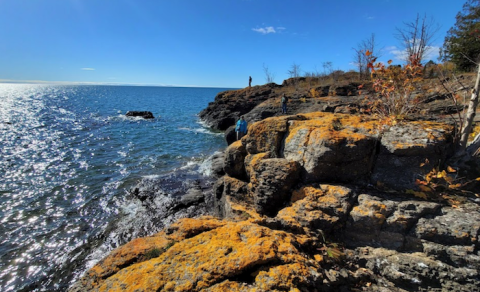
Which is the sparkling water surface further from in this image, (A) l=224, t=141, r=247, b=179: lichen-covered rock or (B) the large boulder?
(B) the large boulder

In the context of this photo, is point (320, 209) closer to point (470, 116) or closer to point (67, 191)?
point (470, 116)

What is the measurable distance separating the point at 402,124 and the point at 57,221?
579 inches

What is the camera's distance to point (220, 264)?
366 centimetres

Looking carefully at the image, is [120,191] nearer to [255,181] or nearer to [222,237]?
[255,181]

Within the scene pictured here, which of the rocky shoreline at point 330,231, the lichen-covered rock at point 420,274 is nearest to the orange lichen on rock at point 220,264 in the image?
the rocky shoreline at point 330,231

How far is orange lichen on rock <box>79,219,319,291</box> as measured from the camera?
136 inches

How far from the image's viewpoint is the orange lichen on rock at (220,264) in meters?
3.45

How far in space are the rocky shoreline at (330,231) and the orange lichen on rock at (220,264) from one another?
0.02 meters

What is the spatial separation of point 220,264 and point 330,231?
9.09ft

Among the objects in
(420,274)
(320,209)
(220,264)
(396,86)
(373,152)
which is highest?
(396,86)

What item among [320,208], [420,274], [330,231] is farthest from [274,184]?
[420,274]

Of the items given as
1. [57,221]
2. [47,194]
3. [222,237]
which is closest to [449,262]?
[222,237]

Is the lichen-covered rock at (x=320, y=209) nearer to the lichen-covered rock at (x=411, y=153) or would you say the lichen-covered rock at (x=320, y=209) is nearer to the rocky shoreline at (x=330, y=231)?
the rocky shoreline at (x=330, y=231)

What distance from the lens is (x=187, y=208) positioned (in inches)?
450
